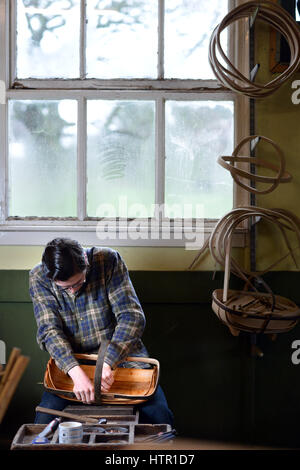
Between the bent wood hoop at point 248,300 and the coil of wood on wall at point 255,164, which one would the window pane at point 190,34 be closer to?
the coil of wood on wall at point 255,164

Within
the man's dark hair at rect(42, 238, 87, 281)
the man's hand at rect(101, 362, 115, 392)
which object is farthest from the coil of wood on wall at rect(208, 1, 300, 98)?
the man's hand at rect(101, 362, 115, 392)

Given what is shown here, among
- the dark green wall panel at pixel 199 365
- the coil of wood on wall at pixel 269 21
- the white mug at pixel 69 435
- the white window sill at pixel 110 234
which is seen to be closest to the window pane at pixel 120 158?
Answer: the white window sill at pixel 110 234

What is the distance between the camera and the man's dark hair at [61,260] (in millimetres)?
2760

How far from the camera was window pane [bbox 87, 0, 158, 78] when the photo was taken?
11.8 feet

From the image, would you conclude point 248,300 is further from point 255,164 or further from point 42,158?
point 42,158

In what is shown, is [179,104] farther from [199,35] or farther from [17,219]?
[17,219]

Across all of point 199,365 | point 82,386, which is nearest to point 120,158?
point 199,365

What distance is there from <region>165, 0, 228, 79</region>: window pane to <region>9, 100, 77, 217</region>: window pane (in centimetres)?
72

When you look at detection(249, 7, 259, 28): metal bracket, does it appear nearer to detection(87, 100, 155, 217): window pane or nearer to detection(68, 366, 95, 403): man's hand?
detection(87, 100, 155, 217): window pane

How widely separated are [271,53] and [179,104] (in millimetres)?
650

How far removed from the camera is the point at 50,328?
2949 millimetres

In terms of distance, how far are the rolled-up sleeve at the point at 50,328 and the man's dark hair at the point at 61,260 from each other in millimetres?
262

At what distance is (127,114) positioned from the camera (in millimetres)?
3625
